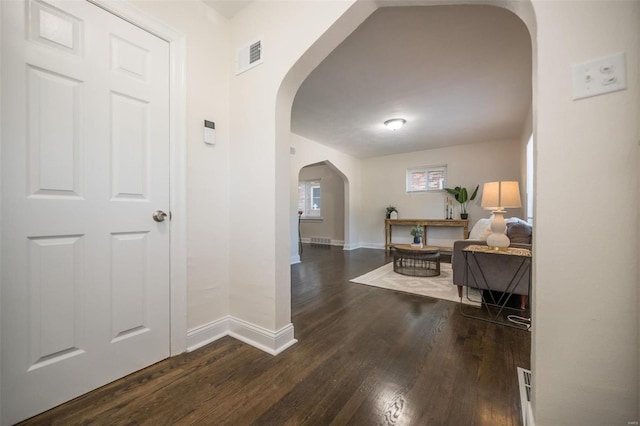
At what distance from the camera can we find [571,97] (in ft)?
2.78

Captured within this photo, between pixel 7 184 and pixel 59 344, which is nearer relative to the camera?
pixel 7 184

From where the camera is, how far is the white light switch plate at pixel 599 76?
781 mm

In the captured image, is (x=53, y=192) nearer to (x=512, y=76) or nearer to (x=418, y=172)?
(x=512, y=76)

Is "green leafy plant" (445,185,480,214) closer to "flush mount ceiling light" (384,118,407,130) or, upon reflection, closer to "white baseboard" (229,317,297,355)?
"flush mount ceiling light" (384,118,407,130)

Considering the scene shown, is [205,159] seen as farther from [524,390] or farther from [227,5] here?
[524,390]

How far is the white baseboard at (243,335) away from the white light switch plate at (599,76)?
1846mm

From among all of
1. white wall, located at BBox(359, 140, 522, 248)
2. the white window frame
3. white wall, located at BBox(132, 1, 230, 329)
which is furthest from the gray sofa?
the white window frame

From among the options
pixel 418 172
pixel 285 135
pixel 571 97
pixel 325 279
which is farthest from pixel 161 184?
pixel 418 172

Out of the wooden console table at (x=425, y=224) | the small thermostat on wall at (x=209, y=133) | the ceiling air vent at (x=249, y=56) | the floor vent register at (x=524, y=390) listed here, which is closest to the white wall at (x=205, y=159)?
the small thermostat on wall at (x=209, y=133)

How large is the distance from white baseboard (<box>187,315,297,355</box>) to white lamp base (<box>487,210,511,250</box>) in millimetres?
1897

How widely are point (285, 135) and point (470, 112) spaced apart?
323cm

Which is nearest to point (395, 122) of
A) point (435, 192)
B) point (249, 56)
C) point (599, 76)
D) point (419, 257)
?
point (419, 257)

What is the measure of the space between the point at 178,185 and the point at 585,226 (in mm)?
1955

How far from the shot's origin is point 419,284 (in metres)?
3.13
